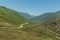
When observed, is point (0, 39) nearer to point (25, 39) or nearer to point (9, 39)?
point (9, 39)

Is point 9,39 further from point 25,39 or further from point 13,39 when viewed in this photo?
point 25,39

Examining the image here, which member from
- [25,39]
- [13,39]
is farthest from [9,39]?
[25,39]

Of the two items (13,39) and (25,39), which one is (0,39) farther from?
(25,39)

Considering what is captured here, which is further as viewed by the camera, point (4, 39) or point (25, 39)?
point (25, 39)

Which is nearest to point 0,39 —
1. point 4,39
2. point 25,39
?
point 4,39

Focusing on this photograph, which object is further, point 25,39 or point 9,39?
point 25,39
